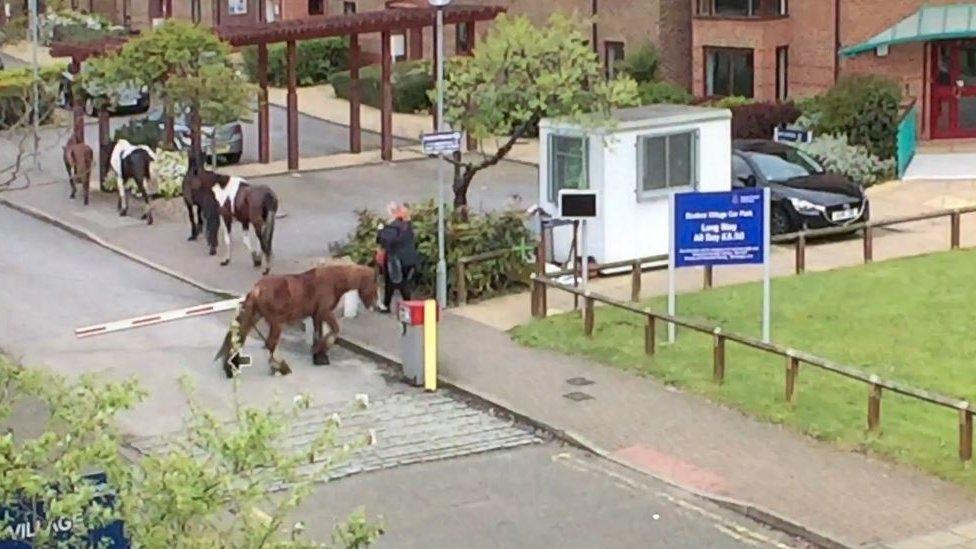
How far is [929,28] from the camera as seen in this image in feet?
122

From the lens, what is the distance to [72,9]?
215 ft

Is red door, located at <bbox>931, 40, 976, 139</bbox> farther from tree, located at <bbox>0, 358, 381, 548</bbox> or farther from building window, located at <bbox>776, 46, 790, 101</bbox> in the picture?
tree, located at <bbox>0, 358, 381, 548</bbox>

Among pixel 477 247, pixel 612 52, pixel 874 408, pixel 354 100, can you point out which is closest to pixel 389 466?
pixel 874 408

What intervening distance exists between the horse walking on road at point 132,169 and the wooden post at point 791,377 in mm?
15314

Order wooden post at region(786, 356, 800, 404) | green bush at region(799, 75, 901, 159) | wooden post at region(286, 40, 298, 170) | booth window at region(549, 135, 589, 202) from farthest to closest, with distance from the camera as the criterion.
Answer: wooden post at region(286, 40, 298, 170)
green bush at region(799, 75, 901, 159)
booth window at region(549, 135, 589, 202)
wooden post at region(786, 356, 800, 404)

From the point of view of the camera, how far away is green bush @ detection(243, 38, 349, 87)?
51.1 metres

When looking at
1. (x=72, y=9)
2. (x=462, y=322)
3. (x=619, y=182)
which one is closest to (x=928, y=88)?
(x=619, y=182)

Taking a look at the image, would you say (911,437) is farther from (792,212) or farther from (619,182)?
(792,212)

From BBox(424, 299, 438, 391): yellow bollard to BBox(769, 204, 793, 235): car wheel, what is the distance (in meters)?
9.31

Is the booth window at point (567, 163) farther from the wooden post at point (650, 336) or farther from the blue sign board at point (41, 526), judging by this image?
the blue sign board at point (41, 526)

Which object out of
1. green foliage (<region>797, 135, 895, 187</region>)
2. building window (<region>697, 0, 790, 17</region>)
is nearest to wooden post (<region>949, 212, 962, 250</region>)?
green foliage (<region>797, 135, 895, 187</region>)

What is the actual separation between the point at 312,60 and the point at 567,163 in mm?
27601

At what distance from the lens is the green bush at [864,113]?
34125 millimetres

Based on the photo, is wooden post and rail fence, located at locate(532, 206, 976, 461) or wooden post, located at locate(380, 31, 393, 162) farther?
wooden post, located at locate(380, 31, 393, 162)
